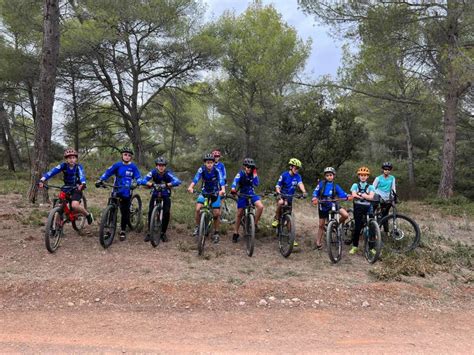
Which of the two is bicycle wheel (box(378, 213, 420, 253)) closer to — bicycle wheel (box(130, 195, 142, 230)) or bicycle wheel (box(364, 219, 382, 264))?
bicycle wheel (box(364, 219, 382, 264))

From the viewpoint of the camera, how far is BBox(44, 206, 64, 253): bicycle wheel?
653cm

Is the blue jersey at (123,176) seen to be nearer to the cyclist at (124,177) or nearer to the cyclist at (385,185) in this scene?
the cyclist at (124,177)

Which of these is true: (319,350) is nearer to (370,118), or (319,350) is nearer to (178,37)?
(178,37)

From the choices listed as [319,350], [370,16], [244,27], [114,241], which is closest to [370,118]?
[244,27]

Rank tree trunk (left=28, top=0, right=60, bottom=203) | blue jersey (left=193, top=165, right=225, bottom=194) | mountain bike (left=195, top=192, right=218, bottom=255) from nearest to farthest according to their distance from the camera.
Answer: mountain bike (left=195, top=192, right=218, bottom=255)
blue jersey (left=193, top=165, right=225, bottom=194)
tree trunk (left=28, top=0, right=60, bottom=203)

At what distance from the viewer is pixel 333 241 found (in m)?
7.46

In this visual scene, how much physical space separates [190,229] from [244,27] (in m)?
17.4

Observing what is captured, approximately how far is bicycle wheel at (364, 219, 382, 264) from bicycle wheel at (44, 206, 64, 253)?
18.4 feet

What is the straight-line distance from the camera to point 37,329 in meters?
4.39

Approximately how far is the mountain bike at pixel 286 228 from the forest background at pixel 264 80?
6.05 meters

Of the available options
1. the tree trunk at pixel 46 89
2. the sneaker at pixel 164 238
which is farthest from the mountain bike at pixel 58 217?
the tree trunk at pixel 46 89

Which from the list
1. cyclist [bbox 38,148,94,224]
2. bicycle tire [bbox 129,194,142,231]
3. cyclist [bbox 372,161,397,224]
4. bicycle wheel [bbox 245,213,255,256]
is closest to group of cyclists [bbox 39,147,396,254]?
cyclist [bbox 38,148,94,224]

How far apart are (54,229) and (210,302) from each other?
129 inches

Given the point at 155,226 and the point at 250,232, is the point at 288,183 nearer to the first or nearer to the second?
the point at 250,232
